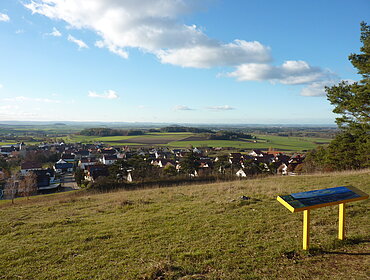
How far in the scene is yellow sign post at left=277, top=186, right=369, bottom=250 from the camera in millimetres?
4324

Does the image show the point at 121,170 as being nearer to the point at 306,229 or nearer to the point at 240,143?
the point at 306,229

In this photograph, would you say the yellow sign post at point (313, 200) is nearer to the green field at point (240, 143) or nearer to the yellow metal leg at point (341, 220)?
the yellow metal leg at point (341, 220)

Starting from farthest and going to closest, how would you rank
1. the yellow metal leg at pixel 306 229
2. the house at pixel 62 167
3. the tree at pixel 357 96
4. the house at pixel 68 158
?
the house at pixel 68 158, the house at pixel 62 167, the tree at pixel 357 96, the yellow metal leg at pixel 306 229

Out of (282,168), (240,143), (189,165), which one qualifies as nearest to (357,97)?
(189,165)

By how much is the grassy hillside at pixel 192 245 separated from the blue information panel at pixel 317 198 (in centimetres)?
102

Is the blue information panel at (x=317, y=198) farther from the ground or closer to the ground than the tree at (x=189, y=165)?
farther from the ground

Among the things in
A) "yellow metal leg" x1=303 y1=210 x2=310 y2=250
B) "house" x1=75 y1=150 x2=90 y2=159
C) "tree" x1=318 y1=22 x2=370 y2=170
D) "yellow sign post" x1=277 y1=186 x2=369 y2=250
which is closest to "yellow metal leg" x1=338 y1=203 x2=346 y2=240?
"yellow sign post" x1=277 y1=186 x2=369 y2=250

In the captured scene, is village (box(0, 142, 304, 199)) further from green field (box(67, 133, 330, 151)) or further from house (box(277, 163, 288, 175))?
green field (box(67, 133, 330, 151))

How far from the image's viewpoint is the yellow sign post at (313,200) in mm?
4324

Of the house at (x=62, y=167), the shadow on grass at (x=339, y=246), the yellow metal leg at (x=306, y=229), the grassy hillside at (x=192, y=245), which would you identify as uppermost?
the yellow metal leg at (x=306, y=229)

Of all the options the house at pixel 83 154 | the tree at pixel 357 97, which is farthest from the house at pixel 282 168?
the house at pixel 83 154

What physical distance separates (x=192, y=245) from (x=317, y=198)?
2.87 metres

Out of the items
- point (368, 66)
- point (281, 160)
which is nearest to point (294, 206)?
point (368, 66)

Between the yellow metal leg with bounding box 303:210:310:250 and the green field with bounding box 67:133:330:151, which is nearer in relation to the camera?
the yellow metal leg with bounding box 303:210:310:250
